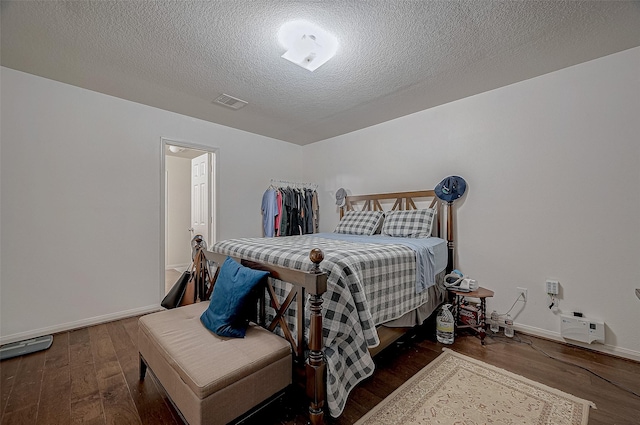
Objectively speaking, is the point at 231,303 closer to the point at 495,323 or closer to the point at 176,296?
the point at 176,296

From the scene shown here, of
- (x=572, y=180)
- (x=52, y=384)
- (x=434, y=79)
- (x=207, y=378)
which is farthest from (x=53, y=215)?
(x=572, y=180)

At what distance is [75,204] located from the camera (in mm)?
2707

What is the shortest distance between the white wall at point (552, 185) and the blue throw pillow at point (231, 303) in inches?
97.4

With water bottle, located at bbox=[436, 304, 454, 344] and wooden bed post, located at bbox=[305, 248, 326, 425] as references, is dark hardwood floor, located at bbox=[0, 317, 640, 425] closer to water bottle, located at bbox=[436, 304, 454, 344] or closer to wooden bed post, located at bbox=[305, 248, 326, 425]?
water bottle, located at bbox=[436, 304, 454, 344]

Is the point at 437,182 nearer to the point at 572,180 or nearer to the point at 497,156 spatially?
the point at 497,156

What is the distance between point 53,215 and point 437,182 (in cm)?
411

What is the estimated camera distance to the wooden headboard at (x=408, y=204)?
3004 millimetres

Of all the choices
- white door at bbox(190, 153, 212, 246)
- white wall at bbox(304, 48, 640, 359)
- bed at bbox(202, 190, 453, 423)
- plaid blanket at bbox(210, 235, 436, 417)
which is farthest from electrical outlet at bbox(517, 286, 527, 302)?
white door at bbox(190, 153, 212, 246)

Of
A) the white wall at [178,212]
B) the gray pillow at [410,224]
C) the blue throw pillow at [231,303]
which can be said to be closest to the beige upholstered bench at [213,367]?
the blue throw pillow at [231,303]

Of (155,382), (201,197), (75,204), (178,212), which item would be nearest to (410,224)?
(155,382)

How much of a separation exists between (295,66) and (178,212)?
428 centimetres

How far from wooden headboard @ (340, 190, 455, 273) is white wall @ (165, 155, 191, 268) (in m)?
3.33

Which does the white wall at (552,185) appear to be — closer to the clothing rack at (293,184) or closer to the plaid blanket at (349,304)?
the plaid blanket at (349,304)

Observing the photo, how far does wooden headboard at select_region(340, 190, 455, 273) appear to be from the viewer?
300 cm
